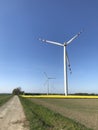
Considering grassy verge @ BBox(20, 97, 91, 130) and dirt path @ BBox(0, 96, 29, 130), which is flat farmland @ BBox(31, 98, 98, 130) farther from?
dirt path @ BBox(0, 96, 29, 130)

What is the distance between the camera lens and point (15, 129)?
13.0m

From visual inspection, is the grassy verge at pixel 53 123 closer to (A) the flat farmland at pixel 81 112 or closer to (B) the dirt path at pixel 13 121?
(B) the dirt path at pixel 13 121

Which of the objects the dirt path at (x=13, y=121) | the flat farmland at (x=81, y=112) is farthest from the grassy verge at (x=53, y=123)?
the flat farmland at (x=81, y=112)

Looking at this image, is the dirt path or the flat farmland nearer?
the dirt path

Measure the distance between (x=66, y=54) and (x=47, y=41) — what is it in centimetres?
603

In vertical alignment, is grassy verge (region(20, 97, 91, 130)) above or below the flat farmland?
below

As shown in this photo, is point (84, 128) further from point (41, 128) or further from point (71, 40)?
point (71, 40)

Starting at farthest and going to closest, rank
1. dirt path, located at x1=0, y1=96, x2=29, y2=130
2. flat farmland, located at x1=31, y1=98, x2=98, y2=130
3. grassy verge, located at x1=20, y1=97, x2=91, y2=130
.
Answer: flat farmland, located at x1=31, y1=98, x2=98, y2=130, dirt path, located at x1=0, y1=96, x2=29, y2=130, grassy verge, located at x1=20, y1=97, x2=91, y2=130

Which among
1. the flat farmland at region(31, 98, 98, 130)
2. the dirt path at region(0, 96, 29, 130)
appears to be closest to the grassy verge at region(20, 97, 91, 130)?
the dirt path at region(0, 96, 29, 130)

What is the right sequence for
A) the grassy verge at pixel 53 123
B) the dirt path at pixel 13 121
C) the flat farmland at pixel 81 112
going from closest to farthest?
the grassy verge at pixel 53 123, the dirt path at pixel 13 121, the flat farmland at pixel 81 112

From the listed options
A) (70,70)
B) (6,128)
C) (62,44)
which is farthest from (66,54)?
(6,128)

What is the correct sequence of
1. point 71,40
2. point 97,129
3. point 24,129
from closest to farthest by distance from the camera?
point 97,129
point 24,129
point 71,40

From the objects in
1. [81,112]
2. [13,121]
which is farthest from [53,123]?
[81,112]

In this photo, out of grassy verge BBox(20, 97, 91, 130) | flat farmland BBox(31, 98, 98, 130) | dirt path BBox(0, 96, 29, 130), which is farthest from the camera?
flat farmland BBox(31, 98, 98, 130)
